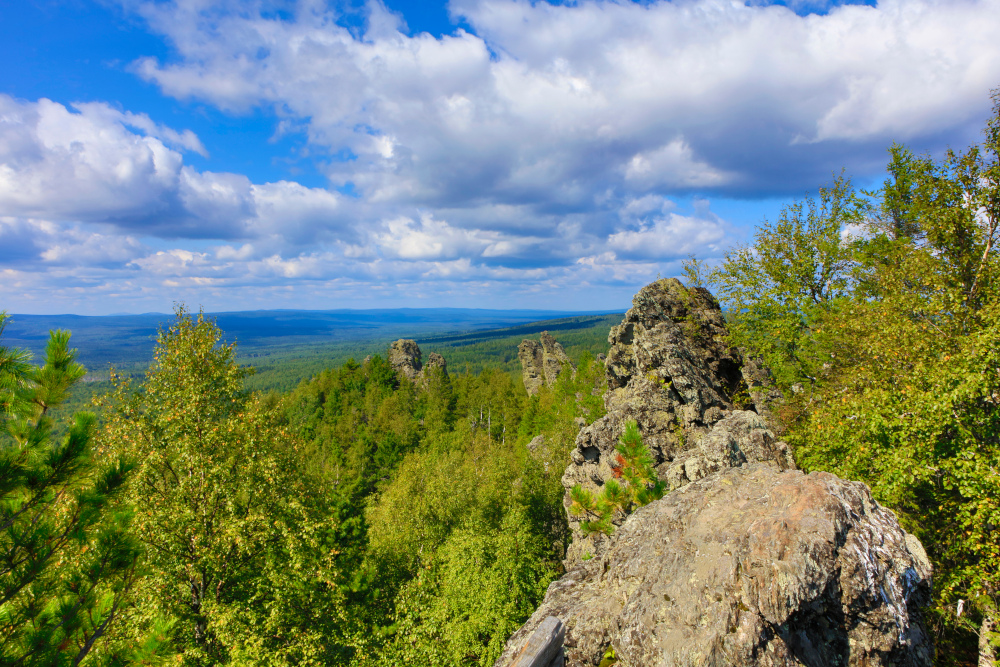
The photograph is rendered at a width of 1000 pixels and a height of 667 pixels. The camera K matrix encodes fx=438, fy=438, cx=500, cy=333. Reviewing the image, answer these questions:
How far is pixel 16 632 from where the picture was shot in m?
5.36

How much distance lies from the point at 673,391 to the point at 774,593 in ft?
48.3

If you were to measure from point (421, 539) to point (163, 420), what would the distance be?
66.7ft

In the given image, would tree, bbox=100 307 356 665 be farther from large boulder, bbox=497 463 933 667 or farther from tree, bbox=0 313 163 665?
large boulder, bbox=497 463 933 667

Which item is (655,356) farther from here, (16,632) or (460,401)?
(460,401)

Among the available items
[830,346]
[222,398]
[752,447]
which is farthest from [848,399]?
[222,398]

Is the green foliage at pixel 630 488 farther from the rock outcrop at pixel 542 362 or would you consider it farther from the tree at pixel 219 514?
the rock outcrop at pixel 542 362

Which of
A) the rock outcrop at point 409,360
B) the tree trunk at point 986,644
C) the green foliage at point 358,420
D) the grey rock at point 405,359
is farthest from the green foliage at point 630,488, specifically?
the grey rock at point 405,359

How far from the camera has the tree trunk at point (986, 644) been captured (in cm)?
837

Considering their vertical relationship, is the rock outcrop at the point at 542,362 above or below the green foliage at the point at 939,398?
below

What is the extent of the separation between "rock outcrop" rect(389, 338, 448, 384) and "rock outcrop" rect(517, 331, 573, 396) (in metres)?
16.5

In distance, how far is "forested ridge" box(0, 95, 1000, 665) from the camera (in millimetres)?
5973

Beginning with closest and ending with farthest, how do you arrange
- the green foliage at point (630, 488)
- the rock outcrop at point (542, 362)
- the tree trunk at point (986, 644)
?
the tree trunk at point (986, 644) → the green foliage at point (630, 488) → the rock outcrop at point (542, 362)

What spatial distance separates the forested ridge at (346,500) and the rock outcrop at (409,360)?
195 feet

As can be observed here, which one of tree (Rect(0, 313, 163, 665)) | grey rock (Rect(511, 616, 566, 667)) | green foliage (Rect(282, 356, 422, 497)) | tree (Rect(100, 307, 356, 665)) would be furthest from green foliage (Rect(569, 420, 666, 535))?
green foliage (Rect(282, 356, 422, 497))
